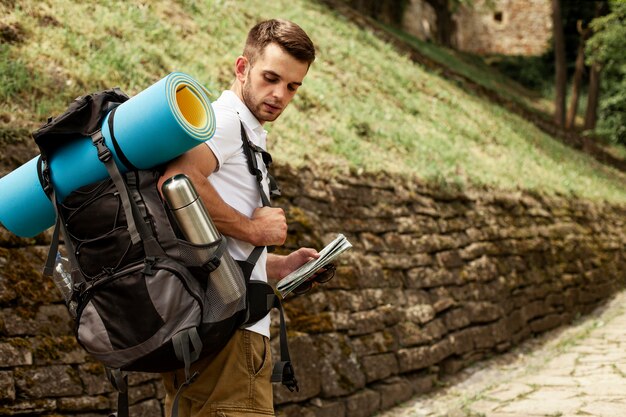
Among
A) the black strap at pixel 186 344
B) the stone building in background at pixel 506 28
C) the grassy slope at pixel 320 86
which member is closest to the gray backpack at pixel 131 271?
the black strap at pixel 186 344

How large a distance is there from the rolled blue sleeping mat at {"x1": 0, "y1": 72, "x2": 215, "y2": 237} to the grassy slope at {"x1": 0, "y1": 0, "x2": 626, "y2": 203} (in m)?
2.36

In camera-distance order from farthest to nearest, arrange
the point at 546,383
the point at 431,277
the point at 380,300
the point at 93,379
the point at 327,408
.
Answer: the point at 431,277 → the point at 546,383 → the point at 380,300 → the point at 327,408 → the point at 93,379

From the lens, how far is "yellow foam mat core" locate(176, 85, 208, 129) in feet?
7.10

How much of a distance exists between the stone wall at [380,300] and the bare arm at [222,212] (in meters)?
1.86

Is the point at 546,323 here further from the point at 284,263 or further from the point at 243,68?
the point at 243,68

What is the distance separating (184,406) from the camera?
2385mm

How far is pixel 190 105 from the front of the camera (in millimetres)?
2195

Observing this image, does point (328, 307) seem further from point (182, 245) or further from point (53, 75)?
point (182, 245)

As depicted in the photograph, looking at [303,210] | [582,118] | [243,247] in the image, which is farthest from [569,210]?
[582,118]

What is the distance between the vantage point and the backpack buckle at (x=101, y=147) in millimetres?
2092

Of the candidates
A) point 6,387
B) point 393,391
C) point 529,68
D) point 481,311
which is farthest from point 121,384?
point 529,68

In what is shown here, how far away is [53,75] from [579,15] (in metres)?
21.8

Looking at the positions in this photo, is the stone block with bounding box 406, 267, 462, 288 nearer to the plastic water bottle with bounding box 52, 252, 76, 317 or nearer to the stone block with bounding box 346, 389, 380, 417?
the stone block with bounding box 346, 389, 380, 417

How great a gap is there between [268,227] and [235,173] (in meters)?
0.21
